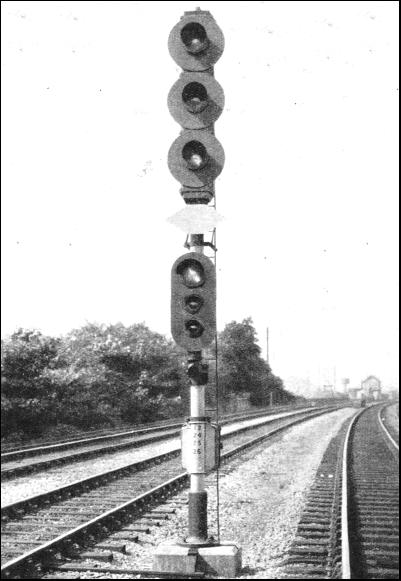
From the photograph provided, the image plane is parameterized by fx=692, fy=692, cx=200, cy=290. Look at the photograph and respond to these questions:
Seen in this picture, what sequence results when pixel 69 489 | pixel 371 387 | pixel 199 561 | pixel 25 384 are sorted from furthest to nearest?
1. pixel 371 387
2. pixel 25 384
3. pixel 69 489
4. pixel 199 561

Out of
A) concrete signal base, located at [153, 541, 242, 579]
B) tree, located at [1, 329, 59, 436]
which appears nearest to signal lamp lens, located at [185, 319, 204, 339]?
concrete signal base, located at [153, 541, 242, 579]

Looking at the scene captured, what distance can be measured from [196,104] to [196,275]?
1.56 metres

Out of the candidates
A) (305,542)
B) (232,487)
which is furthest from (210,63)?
(232,487)

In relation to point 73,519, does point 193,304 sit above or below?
above

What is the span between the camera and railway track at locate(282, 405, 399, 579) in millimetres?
6152

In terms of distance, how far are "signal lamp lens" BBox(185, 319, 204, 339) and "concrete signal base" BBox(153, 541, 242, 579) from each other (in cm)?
181

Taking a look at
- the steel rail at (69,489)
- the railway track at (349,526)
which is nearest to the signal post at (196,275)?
the railway track at (349,526)

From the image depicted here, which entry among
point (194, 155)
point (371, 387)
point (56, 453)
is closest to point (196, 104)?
point (194, 155)

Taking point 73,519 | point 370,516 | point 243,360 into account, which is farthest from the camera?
point 243,360

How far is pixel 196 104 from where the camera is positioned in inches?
245

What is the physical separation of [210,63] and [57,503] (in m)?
6.11

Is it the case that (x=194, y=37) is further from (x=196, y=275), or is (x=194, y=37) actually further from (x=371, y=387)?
(x=371, y=387)

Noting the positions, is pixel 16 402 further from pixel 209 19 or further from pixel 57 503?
pixel 209 19

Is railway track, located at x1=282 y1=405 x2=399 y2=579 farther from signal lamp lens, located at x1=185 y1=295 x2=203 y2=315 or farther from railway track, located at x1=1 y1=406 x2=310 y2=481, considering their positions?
railway track, located at x1=1 y1=406 x2=310 y2=481
